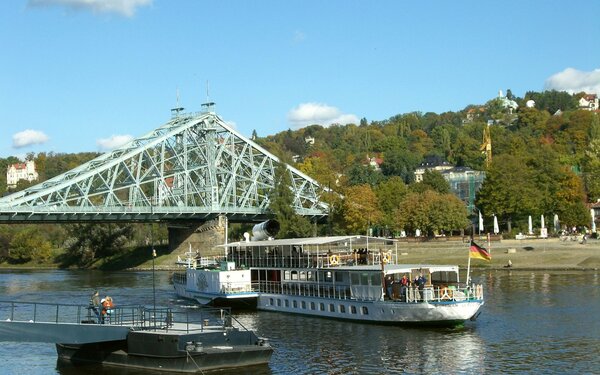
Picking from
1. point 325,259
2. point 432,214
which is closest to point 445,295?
point 325,259

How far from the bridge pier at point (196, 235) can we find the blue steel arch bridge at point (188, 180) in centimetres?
126

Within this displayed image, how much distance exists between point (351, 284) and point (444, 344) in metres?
10.0

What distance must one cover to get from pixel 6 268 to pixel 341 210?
59.6 metres

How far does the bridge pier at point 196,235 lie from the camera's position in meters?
123

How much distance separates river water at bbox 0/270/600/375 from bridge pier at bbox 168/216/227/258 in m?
65.2

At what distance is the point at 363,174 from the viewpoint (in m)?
155

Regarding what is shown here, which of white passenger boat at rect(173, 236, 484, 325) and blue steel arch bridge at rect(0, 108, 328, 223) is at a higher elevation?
blue steel arch bridge at rect(0, 108, 328, 223)

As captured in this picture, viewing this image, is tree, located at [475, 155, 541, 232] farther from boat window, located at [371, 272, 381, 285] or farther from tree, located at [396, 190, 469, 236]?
boat window, located at [371, 272, 381, 285]

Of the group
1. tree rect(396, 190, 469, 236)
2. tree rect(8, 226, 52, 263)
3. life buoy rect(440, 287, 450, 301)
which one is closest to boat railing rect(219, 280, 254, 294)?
life buoy rect(440, 287, 450, 301)

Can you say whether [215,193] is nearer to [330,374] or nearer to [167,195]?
[167,195]

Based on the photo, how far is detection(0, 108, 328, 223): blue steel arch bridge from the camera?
120m

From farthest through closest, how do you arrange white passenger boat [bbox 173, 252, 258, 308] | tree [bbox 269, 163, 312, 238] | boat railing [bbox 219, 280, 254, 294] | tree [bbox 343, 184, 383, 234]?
tree [bbox 343, 184, 383, 234]
tree [bbox 269, 163, 312, 238]
boat railing [bbox 219, 280, 254, 294]
white passenger boat [bbox 173, 252, 258, 308]

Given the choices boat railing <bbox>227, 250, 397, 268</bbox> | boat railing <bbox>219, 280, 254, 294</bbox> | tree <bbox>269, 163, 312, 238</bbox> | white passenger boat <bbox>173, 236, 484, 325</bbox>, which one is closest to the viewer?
white passenger boat <bbox>173, 236, 484, 325</bbox>

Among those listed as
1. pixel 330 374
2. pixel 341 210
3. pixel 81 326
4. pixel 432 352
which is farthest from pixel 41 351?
pixel 341 210
